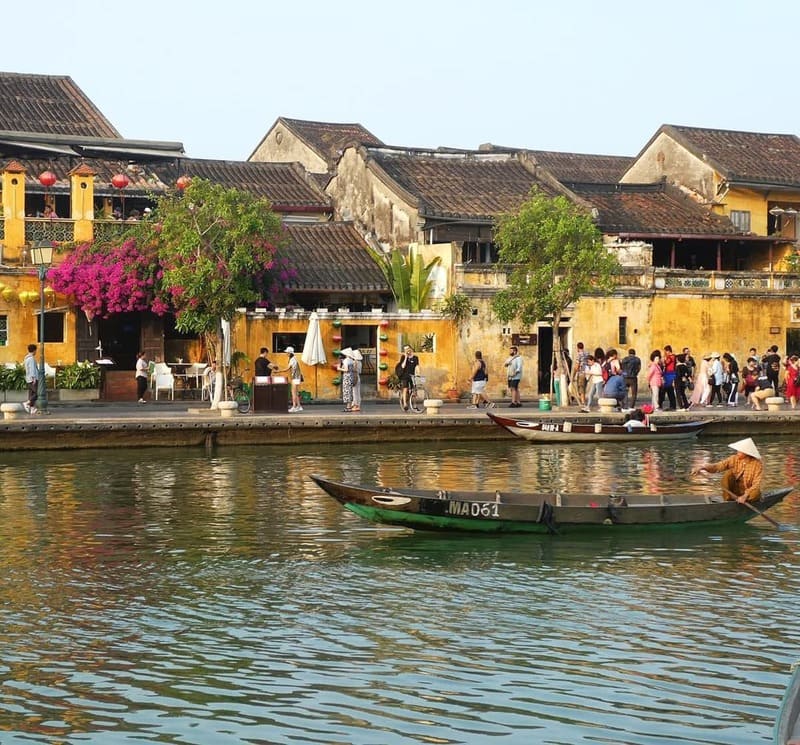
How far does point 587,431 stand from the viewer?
31391mm

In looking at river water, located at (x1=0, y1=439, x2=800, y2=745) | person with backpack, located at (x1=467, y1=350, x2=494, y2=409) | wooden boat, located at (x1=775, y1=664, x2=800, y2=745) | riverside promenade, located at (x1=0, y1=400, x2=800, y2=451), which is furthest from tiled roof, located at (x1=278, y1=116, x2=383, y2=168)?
wooden boat, located at (x1=775, y1=664, x2=800, y2=745)

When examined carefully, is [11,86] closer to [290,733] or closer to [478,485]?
[478,485]

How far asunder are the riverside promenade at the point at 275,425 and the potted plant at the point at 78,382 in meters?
0.72

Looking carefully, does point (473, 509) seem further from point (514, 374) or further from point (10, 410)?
point (514, 374)

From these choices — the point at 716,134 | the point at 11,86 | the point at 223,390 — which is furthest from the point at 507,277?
the point at 11,86


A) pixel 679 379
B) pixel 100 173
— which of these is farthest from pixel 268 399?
pixel 100 173

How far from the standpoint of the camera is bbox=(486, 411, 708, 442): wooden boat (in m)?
31.1

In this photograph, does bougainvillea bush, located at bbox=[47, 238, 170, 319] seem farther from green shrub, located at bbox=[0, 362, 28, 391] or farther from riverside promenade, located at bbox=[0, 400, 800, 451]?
riverside promenade, located at bbox=[0, 400, 800, 451]

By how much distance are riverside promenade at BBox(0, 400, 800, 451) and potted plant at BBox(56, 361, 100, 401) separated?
0.72 meters

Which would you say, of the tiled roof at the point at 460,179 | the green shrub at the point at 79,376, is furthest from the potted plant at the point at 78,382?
the tiled roof at the point at 460,179

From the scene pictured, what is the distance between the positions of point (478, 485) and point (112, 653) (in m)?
12.1

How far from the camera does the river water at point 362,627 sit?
454 inches

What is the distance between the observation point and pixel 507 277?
131ft

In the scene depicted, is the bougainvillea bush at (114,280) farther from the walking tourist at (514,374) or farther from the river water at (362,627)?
the river water at (362,627)
